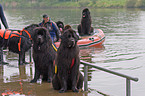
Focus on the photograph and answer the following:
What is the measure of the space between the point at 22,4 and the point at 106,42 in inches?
2999

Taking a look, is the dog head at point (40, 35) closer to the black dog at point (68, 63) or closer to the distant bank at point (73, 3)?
the black dog at point (68, 63)

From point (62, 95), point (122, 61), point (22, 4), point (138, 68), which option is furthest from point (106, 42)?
point (22, 4)

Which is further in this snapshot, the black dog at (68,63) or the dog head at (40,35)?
the dog head at (40,35)

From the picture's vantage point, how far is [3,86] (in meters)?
6.64

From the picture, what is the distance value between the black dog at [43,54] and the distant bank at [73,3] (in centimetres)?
5543

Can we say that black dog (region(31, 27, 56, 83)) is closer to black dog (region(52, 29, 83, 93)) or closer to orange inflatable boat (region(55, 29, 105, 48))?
black dog (region(52, 29, 83, 93))

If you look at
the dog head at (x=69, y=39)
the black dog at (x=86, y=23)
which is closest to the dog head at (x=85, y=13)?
the black dog at (x=86, y=23)

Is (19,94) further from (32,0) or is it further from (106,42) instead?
(32,0)

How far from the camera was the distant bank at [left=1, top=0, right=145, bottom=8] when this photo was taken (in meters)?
61.6

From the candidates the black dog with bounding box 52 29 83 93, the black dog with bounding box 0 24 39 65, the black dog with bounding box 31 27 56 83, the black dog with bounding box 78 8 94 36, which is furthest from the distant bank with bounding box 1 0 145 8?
the black dog with bounding box 52 29 83 93

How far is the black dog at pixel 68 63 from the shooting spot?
5695mm

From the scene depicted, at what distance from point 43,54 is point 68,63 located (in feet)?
→ 4.08

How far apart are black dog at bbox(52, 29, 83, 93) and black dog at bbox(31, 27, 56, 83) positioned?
91cm

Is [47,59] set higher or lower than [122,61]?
higher
